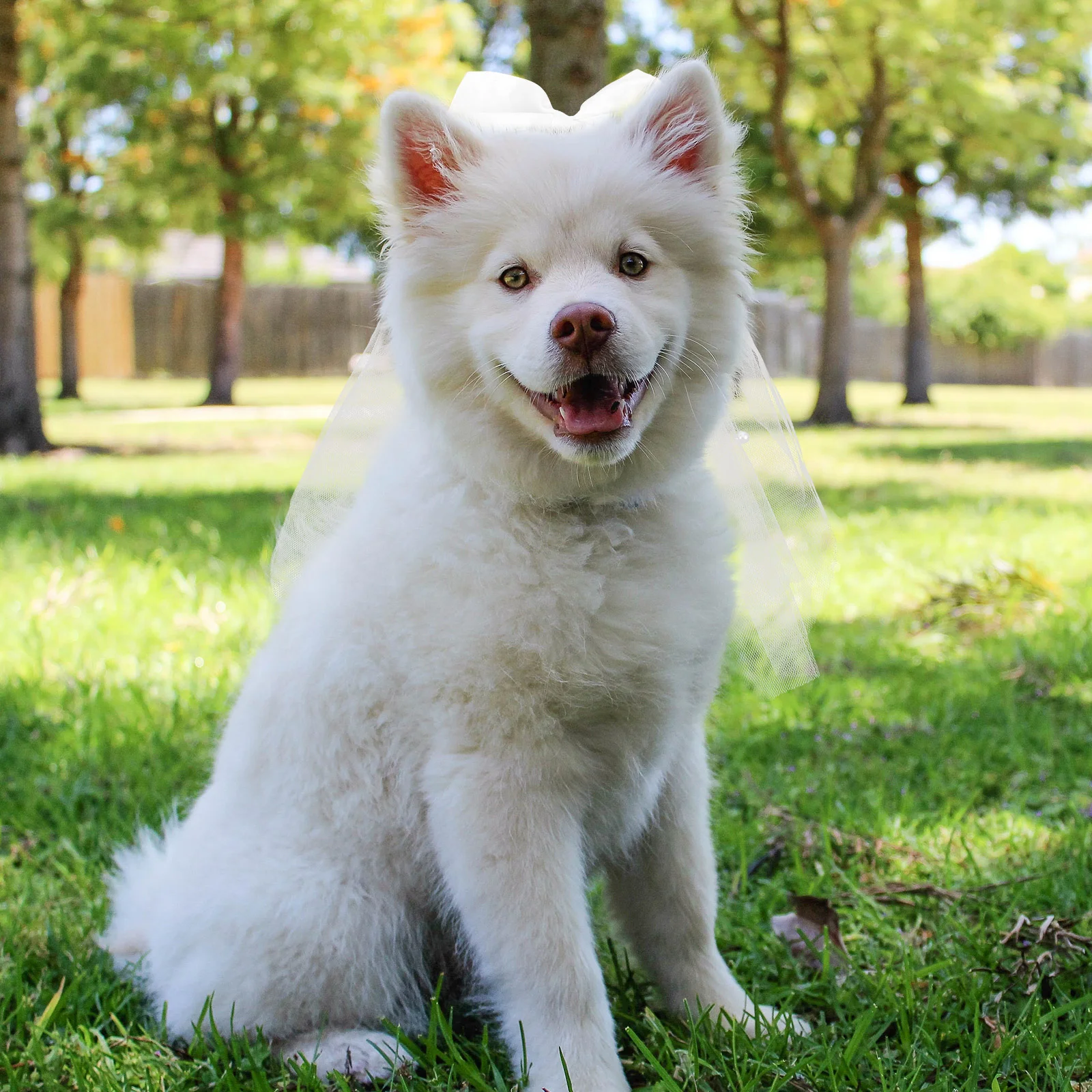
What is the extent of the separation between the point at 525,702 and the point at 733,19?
1416 cm

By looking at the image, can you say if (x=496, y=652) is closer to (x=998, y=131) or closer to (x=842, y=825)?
(x=842, y=825)

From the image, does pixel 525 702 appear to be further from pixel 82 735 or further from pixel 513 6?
pixel 513 6

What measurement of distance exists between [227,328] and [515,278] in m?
16.7

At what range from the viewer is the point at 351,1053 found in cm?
202

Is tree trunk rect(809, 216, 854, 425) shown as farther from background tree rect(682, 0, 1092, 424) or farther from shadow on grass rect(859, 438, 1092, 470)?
shadow on grass rect(859, 438, 1092, 470)

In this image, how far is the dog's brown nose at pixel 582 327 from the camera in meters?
1.81

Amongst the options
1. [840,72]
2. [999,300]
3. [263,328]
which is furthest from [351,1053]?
[999,300]

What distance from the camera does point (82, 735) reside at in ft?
11.4

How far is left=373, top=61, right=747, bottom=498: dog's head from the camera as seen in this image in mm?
1911

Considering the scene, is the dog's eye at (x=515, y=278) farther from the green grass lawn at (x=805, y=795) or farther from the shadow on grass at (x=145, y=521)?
the shadow on grass at (x=145, y=521)

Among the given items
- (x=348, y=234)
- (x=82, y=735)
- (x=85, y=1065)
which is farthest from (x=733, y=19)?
(x=348, y=234)

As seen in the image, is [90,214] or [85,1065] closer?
[85,1065]

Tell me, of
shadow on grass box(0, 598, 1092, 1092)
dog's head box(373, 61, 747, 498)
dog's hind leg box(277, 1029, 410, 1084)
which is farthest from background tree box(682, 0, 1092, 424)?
dog's hind leg box(277, 1029, 410, 1084)

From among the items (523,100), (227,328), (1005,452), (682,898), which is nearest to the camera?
Answer: (682,898)
